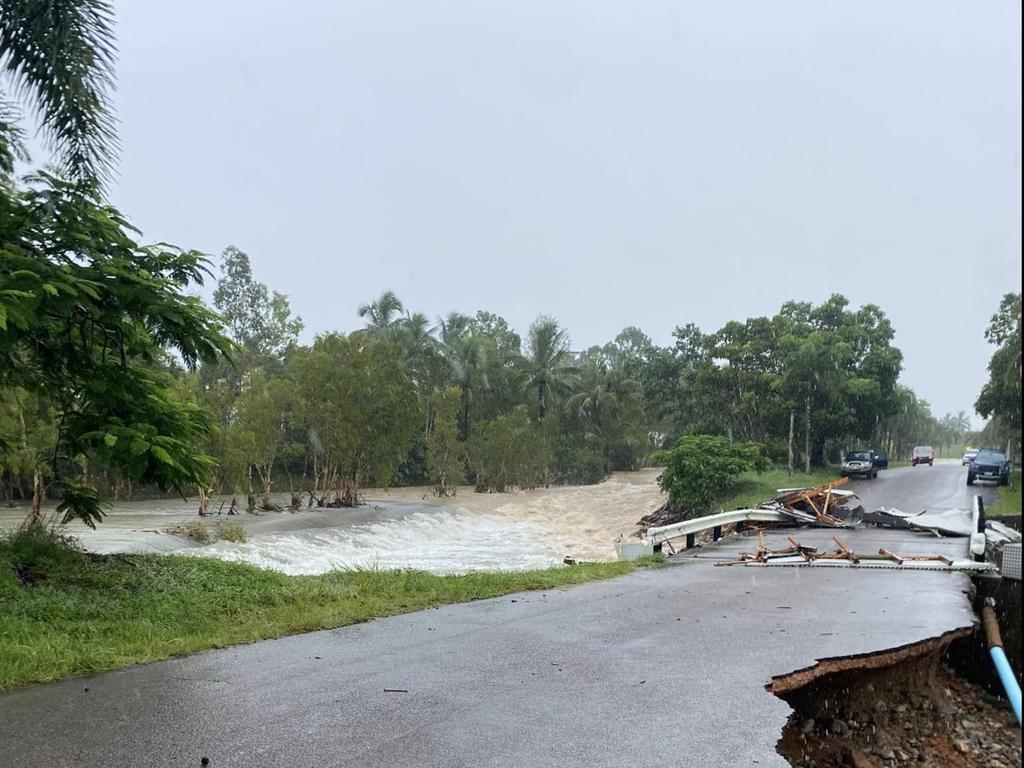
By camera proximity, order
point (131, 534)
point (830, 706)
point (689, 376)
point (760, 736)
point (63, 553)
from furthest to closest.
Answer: point (689, 376) < point (131, 534) < point (63, 553) < point (830, 706) < point (760, 736)

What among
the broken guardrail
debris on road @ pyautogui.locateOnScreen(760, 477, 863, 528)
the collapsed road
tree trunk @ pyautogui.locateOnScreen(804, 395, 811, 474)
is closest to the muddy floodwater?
the broken guardrail

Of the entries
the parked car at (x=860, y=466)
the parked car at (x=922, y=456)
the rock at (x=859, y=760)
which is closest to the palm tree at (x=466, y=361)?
the parked car at (x=860, y=466)

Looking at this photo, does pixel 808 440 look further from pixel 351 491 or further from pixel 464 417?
pixel 464 417

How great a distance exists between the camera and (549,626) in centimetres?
755

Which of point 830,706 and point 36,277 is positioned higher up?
point 36,277

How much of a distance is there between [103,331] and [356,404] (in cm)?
2385

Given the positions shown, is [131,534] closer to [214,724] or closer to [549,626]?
[549,626]

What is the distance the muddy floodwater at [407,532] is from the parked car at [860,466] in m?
8.92

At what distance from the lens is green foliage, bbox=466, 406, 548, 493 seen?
46.1m

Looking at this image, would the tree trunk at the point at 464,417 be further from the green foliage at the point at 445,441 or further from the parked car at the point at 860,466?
the parked car at the point at 860,466

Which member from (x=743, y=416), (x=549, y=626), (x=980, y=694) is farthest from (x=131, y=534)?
(x=743, y=416)

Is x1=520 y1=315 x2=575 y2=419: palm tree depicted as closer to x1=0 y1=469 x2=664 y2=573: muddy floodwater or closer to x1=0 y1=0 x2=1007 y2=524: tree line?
x1=0 y1=0 x2=1007 y2=524: tree line

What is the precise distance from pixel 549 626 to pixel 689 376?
4085cm

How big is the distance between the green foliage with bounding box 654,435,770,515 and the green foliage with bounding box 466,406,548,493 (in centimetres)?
1607
